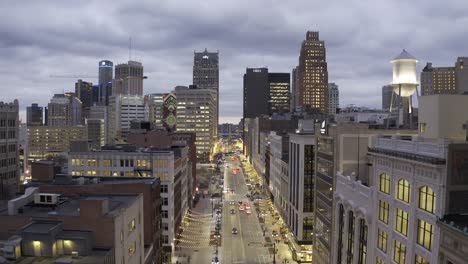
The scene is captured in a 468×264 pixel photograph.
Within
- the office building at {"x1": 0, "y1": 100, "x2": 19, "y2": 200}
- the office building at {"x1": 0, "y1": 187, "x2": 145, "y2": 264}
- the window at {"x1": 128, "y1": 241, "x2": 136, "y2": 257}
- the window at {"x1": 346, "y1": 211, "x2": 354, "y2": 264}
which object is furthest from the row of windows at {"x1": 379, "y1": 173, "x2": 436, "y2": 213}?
the office building at {"x1": 0, "y1": 100, "x2": 19, "y2": 200}

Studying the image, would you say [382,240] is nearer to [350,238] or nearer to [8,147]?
[350,238]

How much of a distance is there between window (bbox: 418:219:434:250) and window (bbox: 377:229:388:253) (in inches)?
276

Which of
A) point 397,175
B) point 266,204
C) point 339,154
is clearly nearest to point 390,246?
point 397,175

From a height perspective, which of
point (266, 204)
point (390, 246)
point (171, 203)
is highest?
point (390, 246)

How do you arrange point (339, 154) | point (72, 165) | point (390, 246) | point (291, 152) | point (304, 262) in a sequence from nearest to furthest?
point (390, 246) < point (339, 154) < point (304, 262) < point (72, 165) < point (291, 152)

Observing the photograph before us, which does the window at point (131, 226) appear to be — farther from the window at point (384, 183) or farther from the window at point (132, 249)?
the window at point (384, 183)

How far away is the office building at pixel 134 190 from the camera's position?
58.2 metres

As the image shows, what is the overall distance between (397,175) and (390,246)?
6595 mm

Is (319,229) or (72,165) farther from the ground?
(72,165)

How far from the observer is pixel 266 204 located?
170 m

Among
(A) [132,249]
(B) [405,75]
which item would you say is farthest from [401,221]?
(A) [132,249]

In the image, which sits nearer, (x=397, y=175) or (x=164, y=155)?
(x=397, y=175)

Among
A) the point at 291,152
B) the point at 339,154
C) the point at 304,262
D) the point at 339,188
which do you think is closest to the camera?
the point at 339,188

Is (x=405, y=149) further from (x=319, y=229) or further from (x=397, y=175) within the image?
(x=319, y=229)
